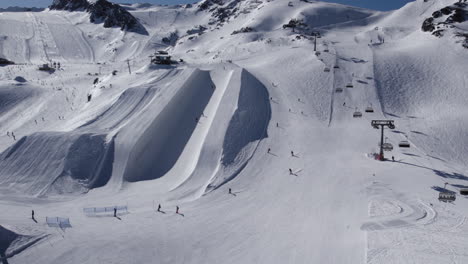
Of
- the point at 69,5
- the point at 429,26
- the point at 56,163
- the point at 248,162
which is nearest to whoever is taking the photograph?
the point at 56,163

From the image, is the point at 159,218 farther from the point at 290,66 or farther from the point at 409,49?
the point at 409,49

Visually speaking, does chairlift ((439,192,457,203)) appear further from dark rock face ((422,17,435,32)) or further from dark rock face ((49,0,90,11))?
dark rock face ((49,0,90,11))

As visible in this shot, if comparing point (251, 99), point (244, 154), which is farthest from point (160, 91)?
point (244, 154)

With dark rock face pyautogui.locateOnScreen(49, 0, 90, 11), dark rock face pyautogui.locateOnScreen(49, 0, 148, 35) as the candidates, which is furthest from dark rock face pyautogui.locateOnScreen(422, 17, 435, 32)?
dark rock face pyautogui.locateOnScreen(49, 0, 90, 11)

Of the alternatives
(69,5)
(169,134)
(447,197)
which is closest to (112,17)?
(69,5)

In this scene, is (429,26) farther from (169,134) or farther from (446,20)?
(169,134)
